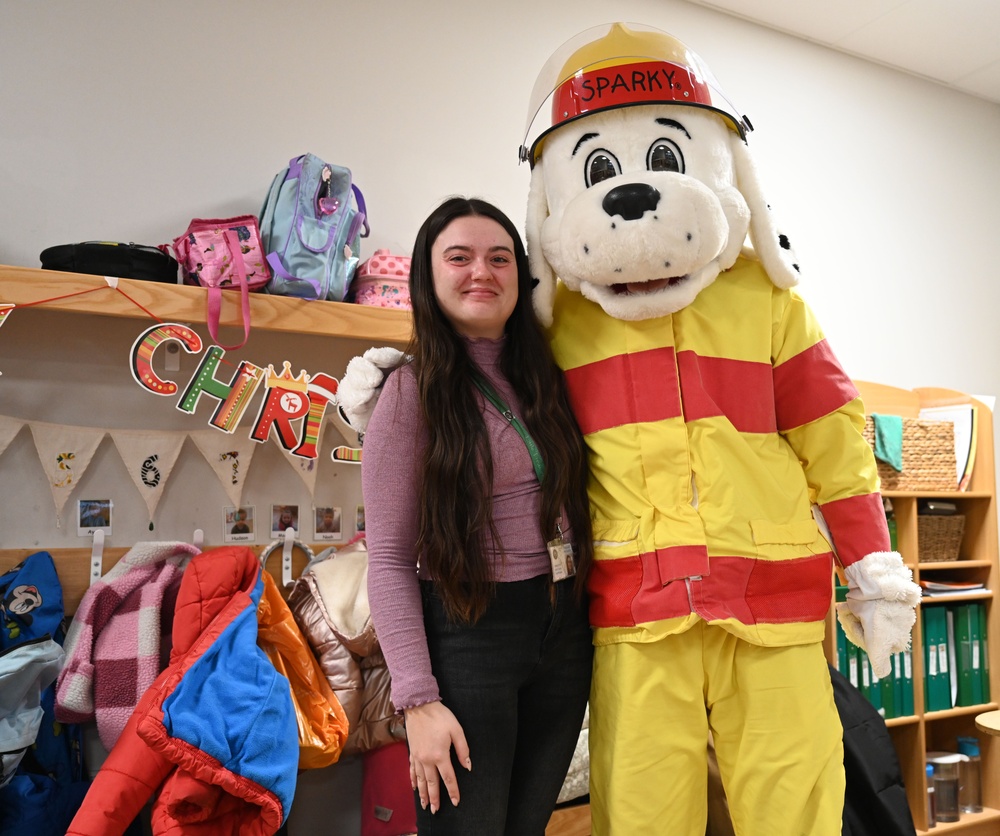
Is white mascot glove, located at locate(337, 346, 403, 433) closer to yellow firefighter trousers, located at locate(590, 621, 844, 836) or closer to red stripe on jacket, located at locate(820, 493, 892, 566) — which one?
yellow firefighter trousers, located at locate(590, 621, 844, 836)

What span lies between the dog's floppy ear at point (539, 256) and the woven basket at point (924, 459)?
1.74m

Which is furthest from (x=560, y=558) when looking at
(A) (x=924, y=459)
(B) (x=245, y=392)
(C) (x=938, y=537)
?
(C) (x=938, y=537)

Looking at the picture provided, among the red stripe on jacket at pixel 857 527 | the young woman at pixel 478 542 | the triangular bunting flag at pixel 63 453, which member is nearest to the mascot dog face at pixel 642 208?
the young woman at pixel 478 542

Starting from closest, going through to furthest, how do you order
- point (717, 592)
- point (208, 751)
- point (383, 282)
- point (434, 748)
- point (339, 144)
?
point (434, 748) < point (717, 592) < point (208, 751) < point (383, 282) < point (339, 144)

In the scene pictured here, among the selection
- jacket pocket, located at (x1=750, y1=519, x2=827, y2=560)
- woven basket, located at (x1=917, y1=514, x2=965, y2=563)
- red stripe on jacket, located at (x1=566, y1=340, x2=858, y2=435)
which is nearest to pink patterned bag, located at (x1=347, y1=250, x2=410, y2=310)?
red stripe on jacket, located at (x1=566, y1=340, x2=858, y2=435)

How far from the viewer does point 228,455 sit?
2.10 meters

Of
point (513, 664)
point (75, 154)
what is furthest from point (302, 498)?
point (513, 664)

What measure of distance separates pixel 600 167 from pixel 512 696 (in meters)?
0.85

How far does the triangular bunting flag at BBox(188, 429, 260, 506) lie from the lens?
2.08 metres

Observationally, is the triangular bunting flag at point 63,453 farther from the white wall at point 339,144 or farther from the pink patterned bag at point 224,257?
the pink patterned bag at point 224,257

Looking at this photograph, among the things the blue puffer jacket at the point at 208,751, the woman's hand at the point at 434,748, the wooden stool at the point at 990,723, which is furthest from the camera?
the wooden stool at the point at 990,723

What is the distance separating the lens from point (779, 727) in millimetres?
1219

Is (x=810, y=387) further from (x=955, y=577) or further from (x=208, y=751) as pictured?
(x=955, y=577)

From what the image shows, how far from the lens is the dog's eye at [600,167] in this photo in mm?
1330
